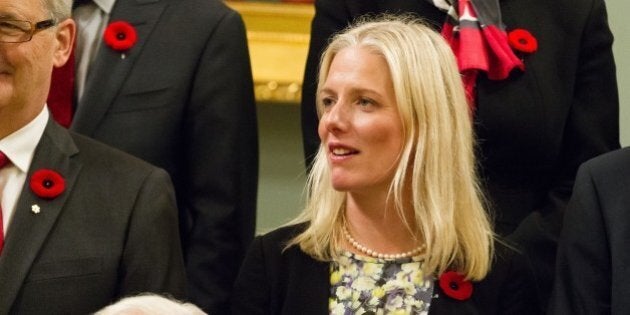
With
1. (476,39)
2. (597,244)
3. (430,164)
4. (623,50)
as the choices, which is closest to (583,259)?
(597,244)

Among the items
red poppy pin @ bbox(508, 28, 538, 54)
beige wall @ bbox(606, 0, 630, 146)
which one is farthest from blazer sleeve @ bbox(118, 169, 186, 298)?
beige wall @ bbox(606, 0, 630, 146)

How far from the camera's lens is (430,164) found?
3.09 meters

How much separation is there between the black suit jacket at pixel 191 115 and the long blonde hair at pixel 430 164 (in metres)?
0.33

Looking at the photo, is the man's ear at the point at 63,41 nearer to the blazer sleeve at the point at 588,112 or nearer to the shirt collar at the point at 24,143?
the shirt collar at the point at 24,143

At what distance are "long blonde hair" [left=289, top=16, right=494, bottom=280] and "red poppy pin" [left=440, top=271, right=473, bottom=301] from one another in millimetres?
17

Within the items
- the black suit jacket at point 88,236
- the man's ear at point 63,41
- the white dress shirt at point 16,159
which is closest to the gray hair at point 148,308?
the black suit jacket at point 88,236

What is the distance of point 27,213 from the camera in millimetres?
2865

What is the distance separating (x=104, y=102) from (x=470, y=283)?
86 centimetres

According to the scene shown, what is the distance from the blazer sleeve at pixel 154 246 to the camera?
2.89m

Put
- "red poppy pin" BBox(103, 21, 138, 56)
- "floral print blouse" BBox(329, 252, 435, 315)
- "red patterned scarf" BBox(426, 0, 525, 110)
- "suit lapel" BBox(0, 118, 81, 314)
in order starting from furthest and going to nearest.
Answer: "red poppy pin" BBox(103, 21, 138, 56), "red patterned scarf" BBox(426, 0, 525, 110), "floral print blouse" BBox(329, 252, 435, 315), "suit lapel" BBox(0, 118, 81, 314)

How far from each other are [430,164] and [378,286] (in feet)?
0.81

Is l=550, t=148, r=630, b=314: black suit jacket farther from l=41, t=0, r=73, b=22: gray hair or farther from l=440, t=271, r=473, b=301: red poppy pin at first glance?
l=41, t=0, r=73, b=22: gray hair

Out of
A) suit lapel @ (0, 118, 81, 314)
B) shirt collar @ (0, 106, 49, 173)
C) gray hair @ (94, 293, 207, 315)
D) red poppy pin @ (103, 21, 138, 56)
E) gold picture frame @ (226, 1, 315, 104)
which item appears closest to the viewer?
gray hair @ (94, 293, 207, 315)

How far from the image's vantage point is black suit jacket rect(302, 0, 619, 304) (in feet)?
10.8
